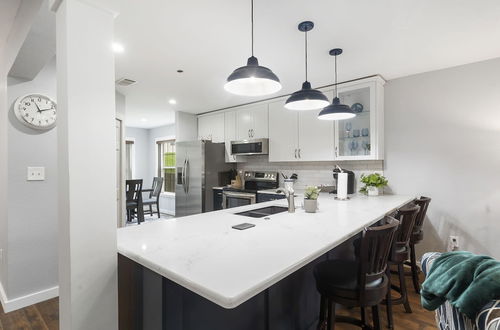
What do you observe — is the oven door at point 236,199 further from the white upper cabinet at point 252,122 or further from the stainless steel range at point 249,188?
the white upper cabinet at point 252,122

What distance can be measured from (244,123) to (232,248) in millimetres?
3646

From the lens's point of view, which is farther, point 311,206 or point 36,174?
→ point 36,174

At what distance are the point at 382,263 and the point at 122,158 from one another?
398cm

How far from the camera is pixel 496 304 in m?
0.70

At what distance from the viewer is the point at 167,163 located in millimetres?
7344

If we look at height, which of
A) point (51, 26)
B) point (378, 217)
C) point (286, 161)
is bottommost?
point (378, 217)

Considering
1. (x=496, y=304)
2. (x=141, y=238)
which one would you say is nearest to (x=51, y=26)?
(x=141, y=238)

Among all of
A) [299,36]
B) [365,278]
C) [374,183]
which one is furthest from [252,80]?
[374,183]

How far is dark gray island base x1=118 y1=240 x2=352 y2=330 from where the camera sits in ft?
3.88

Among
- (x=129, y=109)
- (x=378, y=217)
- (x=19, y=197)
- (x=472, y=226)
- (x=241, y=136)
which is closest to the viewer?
(x=378, y=217)

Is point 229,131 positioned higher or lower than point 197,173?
higher

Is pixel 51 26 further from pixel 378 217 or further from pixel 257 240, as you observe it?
pixel 378 217

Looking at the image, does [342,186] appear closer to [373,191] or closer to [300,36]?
[373,191]

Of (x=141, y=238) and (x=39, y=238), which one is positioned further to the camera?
(x=39, y=238)
